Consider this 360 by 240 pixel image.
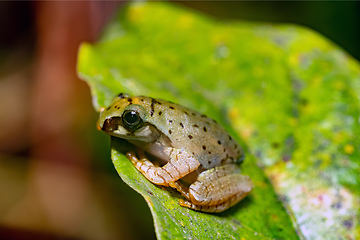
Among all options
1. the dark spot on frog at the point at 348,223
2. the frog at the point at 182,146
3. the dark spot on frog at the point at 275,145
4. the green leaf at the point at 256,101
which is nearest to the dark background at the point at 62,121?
the green leaf at the point at 256,101

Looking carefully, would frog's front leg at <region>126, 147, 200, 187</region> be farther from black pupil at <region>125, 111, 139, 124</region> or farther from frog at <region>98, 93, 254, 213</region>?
black pupil at <region>125, 111, 139, 124</region>

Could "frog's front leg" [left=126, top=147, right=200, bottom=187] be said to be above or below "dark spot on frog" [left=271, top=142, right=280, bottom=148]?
above

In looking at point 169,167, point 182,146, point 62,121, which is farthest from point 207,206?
point 62,121

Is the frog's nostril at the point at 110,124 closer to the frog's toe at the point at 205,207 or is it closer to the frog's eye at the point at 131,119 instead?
the frog's eye at the point at 131,119

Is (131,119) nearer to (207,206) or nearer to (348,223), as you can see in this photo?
(207,206)

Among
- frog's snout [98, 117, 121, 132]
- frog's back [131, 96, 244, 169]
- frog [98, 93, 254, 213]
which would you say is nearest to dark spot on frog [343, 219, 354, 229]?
frog [98, 93, 254, 213]
